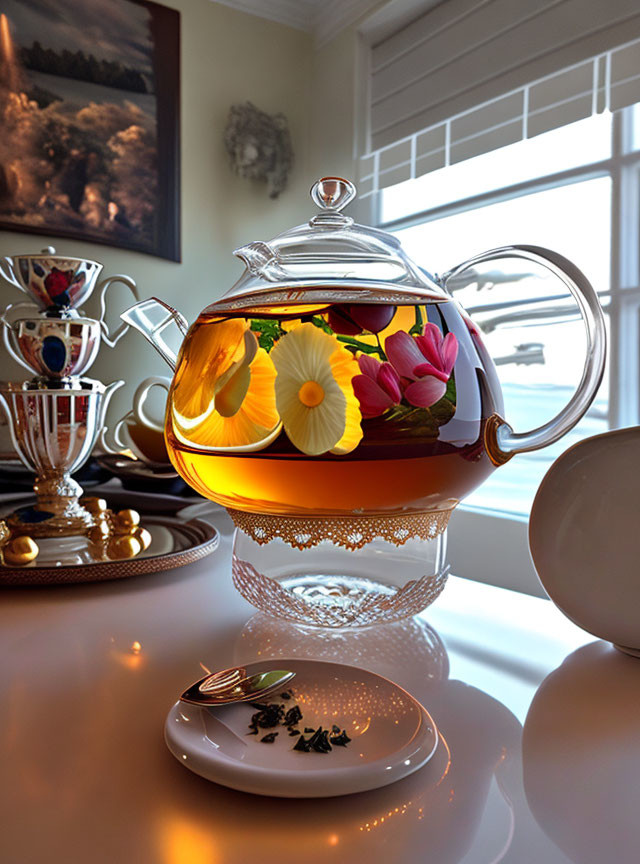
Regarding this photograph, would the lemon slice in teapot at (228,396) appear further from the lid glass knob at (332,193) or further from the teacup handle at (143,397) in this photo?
the teacup handle at (143,397)

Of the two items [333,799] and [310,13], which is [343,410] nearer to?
[333,799]

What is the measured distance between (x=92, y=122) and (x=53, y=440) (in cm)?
132

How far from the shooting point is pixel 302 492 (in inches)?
17.5

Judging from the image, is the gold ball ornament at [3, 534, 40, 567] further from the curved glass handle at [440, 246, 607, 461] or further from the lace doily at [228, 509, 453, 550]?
the curved glass handle at [440, 246, 607, 461]

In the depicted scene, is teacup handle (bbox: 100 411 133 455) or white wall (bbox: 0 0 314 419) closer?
teacup handle (bbox: 100 411 133 455)

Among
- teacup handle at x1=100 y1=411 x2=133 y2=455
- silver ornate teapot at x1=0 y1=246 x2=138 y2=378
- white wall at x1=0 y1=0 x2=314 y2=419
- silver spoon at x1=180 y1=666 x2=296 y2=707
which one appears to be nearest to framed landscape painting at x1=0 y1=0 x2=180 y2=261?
white wall at x1=0 y1=0 x2=314 y2=419

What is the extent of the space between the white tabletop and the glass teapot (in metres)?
0.07

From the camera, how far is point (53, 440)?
2.59 ft

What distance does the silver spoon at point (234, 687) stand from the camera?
1.14 feet

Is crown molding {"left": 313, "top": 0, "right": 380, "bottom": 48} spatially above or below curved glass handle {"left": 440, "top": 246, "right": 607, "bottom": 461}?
above

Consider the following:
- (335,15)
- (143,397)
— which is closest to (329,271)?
(143,397)

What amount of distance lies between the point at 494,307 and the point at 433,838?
1663 millimetres

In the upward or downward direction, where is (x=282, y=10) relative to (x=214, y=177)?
upward

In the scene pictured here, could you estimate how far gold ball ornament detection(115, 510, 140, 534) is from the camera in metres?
0.76
